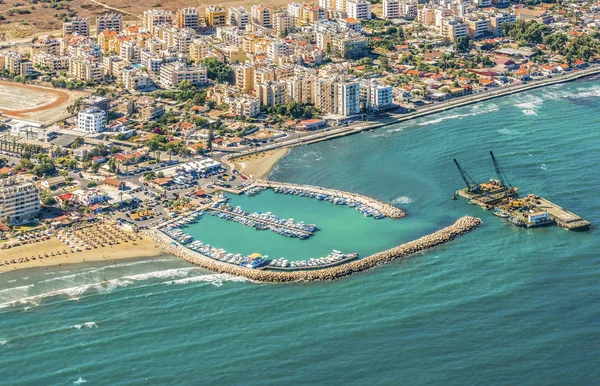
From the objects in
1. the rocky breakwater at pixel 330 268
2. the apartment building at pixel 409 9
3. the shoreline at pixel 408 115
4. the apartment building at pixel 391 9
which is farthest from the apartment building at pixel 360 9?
the rocky breakwater at pixel 330 268

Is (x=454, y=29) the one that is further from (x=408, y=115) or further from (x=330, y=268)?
(x=330, y=268)

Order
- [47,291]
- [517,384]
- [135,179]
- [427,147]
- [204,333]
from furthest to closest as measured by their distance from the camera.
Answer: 1. [427,147]
2. [135,179]
3. [47,291]
4. [204,333]
5. [517,384]

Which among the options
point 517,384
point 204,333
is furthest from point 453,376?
point 204,333

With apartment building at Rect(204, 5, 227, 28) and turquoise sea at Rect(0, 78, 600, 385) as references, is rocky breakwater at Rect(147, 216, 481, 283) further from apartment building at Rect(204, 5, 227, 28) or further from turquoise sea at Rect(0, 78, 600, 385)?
apartment building at Rect(204, 5, 227, 28)

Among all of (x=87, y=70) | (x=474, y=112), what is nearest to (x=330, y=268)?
(x=474, y=112)

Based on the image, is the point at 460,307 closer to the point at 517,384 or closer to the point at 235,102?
the point at 517,384

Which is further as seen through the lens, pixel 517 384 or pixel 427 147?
pixel 427 147
